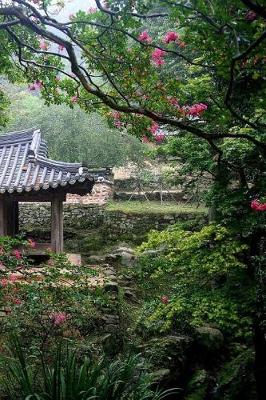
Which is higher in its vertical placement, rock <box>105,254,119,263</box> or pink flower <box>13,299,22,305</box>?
pink flower <box>13,299,22,305</box>

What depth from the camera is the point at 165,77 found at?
488cm

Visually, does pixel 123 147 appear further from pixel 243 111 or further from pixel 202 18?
pixel 202 18

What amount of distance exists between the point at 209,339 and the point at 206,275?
236cm

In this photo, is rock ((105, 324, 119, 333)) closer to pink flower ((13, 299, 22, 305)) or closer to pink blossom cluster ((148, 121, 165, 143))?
pink flower ((13, 299, 22, 305))

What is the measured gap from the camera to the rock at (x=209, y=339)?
7968 mm

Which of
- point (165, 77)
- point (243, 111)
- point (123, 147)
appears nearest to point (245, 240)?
point (243, 111)

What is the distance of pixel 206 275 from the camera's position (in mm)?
6258

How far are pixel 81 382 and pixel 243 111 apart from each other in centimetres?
409

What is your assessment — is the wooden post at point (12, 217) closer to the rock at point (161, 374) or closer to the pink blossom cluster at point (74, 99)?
the pink blossom cluster at point (74, 99)

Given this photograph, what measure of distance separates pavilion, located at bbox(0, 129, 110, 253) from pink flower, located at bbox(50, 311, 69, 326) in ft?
11.5

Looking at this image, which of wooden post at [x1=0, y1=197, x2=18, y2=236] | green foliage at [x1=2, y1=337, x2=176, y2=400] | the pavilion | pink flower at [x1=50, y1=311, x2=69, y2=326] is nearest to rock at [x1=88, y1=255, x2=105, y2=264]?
wooden post at [x1=0, y1=197, x2=18, y2=236]

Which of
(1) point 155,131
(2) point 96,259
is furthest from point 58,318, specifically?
(2) point 96,259

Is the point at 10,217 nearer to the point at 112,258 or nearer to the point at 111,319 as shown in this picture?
the point at 112,258

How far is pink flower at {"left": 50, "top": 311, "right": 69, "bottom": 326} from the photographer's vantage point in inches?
211
